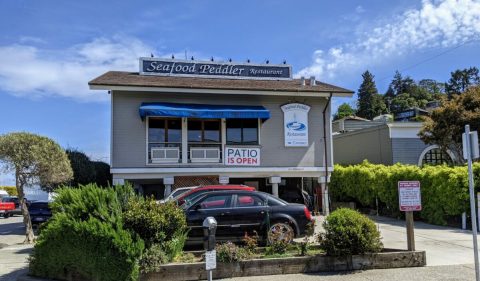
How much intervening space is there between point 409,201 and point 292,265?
3171mm

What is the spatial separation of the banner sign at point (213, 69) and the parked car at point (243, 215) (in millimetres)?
10828

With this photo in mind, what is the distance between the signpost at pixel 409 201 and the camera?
10.4m

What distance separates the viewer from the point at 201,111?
747 inches

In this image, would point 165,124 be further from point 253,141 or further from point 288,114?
point 288,114

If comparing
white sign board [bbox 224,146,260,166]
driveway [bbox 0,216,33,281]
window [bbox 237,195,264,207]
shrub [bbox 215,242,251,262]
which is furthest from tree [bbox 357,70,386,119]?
shrub [bbox 215,242,251,262]

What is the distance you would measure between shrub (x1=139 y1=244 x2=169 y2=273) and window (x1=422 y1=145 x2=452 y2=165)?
66.8 feet

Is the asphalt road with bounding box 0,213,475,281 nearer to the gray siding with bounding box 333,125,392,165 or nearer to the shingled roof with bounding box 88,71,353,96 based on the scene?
the shingled roof with bounding box 88,71,353,96

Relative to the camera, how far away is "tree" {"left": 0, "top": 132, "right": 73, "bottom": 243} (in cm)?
1574

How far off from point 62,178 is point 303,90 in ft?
34.3

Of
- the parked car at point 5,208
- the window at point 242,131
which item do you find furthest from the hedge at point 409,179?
the parked car at point 5,208

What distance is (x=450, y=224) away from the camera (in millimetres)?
16531

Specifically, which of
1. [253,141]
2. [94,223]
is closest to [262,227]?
[94,223]

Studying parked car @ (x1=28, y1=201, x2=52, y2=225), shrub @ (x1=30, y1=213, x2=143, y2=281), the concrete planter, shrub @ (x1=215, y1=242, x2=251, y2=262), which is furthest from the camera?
parked car @ (x1=28, y1=201, x2=52, y2=225)

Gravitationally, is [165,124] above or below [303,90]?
below
